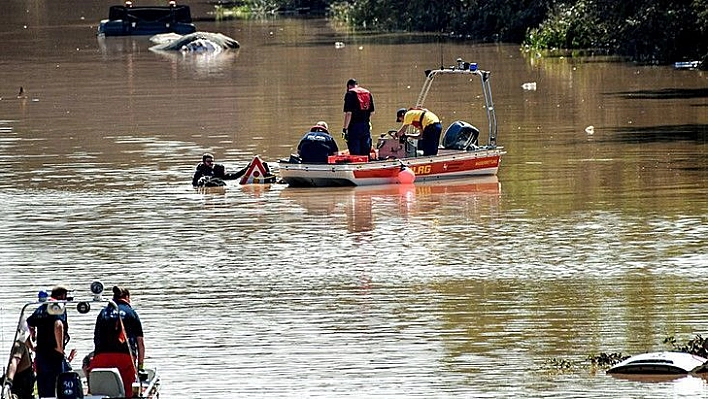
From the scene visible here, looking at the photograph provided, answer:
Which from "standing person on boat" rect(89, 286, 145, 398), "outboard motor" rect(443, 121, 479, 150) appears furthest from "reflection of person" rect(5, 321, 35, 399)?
"outboard motor" rect(443, 121, 479, 150)

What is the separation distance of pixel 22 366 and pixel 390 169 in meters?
15.9

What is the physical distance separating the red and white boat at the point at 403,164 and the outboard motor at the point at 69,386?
16.3m

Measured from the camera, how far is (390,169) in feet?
98.5

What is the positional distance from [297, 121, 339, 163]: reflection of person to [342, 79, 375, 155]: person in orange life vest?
16.4 inches

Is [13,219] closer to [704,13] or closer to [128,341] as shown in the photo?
[128,341]

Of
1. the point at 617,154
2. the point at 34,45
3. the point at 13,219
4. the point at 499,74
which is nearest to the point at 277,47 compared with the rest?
the point at 34,45

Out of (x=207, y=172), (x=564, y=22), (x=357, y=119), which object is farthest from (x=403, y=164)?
(x=564, y=22)

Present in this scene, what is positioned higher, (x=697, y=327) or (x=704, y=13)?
(x=704, y=13)

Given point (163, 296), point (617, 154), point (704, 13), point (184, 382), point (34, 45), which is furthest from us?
point (34, 45)

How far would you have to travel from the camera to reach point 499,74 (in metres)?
55.6

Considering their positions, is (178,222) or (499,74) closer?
(178,222)

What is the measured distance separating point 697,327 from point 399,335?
122 inches

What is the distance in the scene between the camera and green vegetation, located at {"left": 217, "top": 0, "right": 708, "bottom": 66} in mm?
54875

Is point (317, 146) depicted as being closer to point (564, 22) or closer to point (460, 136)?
point (460, 136)
